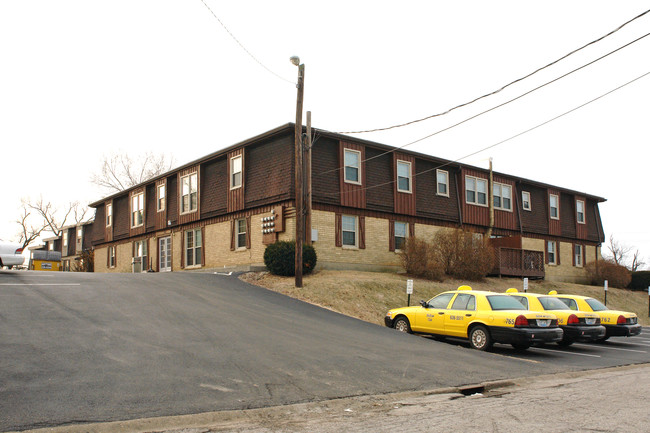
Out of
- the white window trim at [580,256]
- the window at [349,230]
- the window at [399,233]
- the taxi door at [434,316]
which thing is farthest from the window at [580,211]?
the taxi door at [434,316]

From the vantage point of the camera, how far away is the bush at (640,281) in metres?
41.1

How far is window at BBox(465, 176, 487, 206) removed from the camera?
105ft

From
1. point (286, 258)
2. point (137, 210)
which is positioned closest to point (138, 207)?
point (137, 210)

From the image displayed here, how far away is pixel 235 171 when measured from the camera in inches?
1080

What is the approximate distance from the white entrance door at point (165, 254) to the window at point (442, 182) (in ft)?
51.2

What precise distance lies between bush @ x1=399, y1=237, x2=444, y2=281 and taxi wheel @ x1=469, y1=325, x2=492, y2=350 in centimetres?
1063

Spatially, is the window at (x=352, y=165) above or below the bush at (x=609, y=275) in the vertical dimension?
above

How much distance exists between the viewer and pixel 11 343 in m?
A: 9.50

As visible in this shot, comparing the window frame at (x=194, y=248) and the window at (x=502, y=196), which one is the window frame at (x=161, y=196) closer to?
the window frame at (x=194, y=248)

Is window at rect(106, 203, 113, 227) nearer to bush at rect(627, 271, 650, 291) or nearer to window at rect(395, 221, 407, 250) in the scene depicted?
window at rect(395, 221, 407, 250)

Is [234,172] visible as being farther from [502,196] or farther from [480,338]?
[502,196]

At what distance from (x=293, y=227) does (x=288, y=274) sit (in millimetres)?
2526

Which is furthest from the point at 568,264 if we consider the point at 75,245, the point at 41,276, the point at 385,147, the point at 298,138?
the point at 75,245

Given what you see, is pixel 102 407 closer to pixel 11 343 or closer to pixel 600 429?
pixel 11 343
